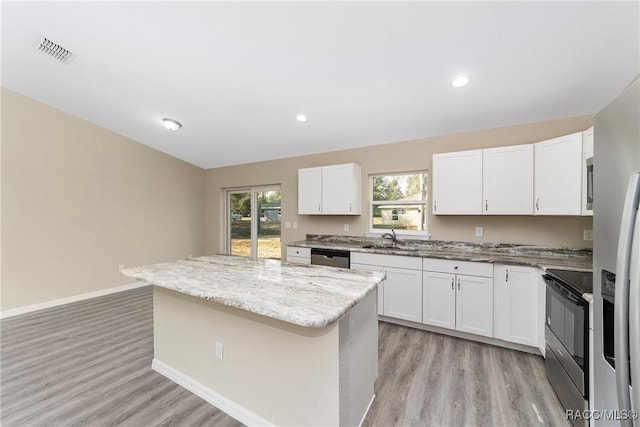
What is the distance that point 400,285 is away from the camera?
3078 millimetres

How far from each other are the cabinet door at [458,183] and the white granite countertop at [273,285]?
5.99 ft

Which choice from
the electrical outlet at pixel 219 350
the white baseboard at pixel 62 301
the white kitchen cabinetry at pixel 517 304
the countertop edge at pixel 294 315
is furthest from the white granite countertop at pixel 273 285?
the white baseboard at pixel 62 301

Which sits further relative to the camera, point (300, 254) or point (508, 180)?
point (300, 254)

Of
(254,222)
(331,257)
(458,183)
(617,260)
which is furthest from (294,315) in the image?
(254,222)

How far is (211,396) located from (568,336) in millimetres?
2479

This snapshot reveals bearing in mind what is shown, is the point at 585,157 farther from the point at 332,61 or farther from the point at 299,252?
the point at 299,252

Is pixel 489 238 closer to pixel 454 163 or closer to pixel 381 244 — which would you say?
pixel 454 163

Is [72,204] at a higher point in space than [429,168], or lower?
lower

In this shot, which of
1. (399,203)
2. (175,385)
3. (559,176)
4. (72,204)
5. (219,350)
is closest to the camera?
(219,350)

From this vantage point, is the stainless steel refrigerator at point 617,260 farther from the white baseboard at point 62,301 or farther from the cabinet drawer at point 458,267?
the white baseboard at point 62,301

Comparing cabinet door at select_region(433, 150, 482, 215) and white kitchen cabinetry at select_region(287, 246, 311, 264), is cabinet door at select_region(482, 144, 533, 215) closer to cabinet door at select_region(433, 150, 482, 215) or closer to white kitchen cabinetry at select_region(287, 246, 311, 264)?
cabinet door at select_region(433, 150, 482, 215)

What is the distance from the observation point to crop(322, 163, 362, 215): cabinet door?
3766 millimetres

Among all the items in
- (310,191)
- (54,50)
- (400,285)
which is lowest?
(400,285)

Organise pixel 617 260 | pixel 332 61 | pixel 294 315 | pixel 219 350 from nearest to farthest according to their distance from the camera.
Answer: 1. pixel 617 260
2. pixel 294 315
3. pixel 219 350
4. pixel 332 61
